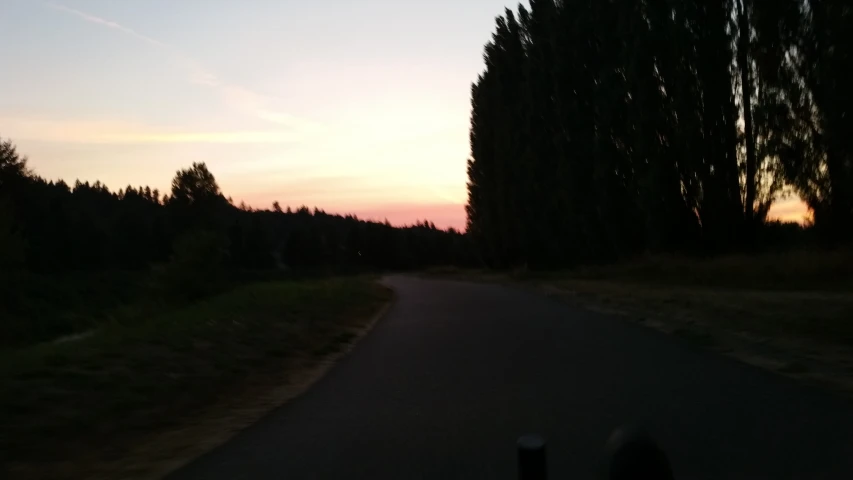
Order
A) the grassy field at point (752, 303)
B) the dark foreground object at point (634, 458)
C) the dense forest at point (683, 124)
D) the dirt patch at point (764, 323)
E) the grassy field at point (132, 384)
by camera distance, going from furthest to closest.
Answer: the dense forest at point (683, 124) → the grassy field at point (752, 303) → the dirt patch at point (764, 323) → the grassy field at point (132, 384) → the dark foreground object at point (634, 458)

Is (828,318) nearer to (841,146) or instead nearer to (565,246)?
(841,146)

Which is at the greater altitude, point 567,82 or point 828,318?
point 567,82

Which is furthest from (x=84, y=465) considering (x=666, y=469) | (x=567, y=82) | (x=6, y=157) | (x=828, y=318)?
(x=6, y=157)

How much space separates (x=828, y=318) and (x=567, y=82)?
2786 cm

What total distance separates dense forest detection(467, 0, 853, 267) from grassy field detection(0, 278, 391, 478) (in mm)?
16232

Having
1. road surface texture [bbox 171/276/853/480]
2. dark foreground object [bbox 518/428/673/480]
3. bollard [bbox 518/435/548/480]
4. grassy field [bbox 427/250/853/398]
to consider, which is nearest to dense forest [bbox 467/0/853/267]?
grassy field [bbox 427/250/853/398]

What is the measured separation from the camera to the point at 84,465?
6.75 metres

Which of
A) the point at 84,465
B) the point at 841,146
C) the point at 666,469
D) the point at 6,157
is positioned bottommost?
the point at 84,465

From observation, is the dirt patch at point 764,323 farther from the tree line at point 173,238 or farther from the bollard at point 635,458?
the tree line at point 173,238

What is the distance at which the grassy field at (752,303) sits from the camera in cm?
1220

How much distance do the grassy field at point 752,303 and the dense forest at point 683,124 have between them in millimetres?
1835

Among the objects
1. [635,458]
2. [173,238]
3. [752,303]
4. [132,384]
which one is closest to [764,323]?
[752,303]

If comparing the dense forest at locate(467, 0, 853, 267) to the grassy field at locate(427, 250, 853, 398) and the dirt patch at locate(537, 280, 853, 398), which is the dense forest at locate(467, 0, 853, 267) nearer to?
the grassy field at locate(427, 250, 853, 398)

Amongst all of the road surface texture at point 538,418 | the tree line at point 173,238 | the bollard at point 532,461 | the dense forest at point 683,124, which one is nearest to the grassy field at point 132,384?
the road surface texture at point 538,418
